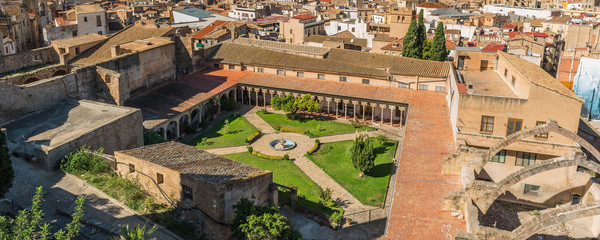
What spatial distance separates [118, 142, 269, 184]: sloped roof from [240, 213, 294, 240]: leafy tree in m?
1.96

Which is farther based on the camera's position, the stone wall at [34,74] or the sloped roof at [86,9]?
the sloped roof at [86,9]

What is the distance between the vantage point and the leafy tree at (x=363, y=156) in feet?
98.3

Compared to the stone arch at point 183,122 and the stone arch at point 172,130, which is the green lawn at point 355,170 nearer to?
the stone arch at point 172,130

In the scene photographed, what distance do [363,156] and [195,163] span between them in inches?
480

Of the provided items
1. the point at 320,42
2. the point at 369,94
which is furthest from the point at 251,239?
the point at 320,42

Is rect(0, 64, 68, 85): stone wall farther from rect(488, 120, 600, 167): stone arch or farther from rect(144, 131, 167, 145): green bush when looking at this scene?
rect(488, 120, 600, 167): stone arch

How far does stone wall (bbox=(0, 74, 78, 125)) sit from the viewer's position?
24.5 meters

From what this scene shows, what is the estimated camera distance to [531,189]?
27828 mm

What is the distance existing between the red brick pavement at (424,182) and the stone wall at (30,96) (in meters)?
19.2

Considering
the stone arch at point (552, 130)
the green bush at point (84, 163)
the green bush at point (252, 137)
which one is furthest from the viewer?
the green bush at point (252, 137)

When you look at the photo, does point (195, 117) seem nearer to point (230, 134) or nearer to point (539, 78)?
point (230, 134)

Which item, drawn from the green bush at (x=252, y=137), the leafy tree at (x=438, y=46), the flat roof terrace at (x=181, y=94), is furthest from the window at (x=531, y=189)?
the leafy tree at (x=438, y=46)

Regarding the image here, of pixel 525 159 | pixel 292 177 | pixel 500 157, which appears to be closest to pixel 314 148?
pixel 292 177

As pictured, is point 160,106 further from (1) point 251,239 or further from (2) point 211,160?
(1) point 251,239
